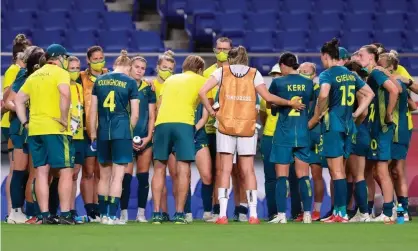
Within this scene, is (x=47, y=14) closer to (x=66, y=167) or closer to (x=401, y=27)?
(x=401, y=27)

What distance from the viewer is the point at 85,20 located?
1886 centimetres

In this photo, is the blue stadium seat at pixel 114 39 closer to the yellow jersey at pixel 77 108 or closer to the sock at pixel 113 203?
the yellow jersey at pixel 77 108

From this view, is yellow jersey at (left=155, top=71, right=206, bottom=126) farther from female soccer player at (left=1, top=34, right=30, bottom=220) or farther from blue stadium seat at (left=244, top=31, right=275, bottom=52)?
blue stadium seat at (left=244, top=31, right=275, bottom=52)

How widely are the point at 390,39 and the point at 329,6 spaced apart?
137cm

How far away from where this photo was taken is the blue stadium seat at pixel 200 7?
18.9 meters

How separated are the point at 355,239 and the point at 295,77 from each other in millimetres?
3000

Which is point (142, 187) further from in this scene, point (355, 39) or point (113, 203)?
point (355, 39)

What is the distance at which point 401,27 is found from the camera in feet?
63.2

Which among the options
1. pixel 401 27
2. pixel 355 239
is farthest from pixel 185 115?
pixel 401 27

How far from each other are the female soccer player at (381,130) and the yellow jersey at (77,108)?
3141 mm

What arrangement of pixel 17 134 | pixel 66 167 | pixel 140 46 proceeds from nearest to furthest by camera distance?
1. pixel 66 167
2. pixel 17 134
3. pixel 140 46

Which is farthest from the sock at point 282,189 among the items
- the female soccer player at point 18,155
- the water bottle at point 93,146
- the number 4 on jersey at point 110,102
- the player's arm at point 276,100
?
the female soccer player at point 18,155

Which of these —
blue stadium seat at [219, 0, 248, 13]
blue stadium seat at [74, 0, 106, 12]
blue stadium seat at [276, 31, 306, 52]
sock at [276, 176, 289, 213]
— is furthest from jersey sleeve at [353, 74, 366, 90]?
blue stadium seat at [74, 0, 106, 12]

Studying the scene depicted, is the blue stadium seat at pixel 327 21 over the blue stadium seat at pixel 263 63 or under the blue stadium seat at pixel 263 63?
over
